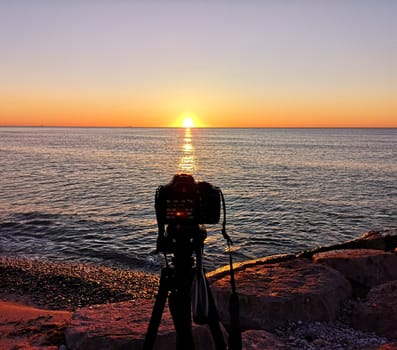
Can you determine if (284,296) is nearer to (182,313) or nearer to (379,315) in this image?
(379,315)

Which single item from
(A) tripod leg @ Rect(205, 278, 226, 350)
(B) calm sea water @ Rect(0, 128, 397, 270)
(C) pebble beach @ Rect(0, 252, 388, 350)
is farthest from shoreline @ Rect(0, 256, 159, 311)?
(A) tripod leg @ Rect(205, 278, 226, 350)

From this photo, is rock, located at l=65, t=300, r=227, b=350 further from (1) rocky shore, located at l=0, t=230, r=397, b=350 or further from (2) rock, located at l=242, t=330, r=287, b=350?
(2) rock, located at l=242, t=330, r=287, b=350

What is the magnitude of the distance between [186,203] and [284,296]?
10.0 feet

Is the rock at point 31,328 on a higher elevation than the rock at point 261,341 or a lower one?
lower

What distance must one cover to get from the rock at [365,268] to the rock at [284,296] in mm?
614

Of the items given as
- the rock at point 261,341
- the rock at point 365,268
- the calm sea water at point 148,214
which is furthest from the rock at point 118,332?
the calm sea water at point 148,214

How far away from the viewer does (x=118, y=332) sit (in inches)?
151

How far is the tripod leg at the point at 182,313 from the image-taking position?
2.46 m

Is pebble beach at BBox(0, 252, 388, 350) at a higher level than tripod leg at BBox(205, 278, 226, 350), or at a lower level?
lower

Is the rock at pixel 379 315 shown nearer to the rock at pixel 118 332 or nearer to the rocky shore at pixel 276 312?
the rocky shore at pixel 276 312

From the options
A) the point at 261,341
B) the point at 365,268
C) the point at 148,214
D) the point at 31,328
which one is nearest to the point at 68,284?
the point at 31,328

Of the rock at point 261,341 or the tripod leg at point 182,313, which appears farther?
the rock at point 261,341

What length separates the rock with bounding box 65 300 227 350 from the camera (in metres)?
3.69

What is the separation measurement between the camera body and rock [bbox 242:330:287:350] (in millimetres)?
2100
